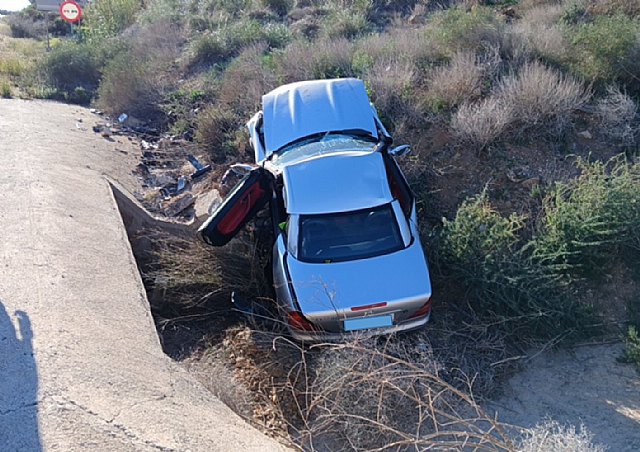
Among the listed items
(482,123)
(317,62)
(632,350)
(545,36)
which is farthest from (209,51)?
(632,350)

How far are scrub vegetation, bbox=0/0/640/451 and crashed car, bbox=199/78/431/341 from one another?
40cm

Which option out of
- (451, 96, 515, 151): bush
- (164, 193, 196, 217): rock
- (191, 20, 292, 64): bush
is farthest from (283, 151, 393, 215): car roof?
(191, 20, 292, 64): bush

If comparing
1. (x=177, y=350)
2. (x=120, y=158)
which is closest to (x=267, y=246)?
(x=177, y=350)

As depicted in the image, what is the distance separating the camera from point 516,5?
13.8m

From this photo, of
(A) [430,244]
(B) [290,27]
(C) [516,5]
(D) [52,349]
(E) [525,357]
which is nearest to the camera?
(D) [52,349]

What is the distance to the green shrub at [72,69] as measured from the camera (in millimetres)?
16547

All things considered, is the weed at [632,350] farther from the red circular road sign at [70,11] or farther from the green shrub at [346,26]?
the red circular road sign at [70,11]

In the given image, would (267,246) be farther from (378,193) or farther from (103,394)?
(103,394)

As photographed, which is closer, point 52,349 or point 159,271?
point 52,349

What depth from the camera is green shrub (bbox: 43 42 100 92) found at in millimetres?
16547

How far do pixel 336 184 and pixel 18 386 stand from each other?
374 cm

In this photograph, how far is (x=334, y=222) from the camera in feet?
21.0

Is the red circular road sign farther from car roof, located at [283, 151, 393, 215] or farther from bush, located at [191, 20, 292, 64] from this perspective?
car roof, located at [283, 151, 393, 215]

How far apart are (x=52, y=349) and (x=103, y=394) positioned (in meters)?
0.77
